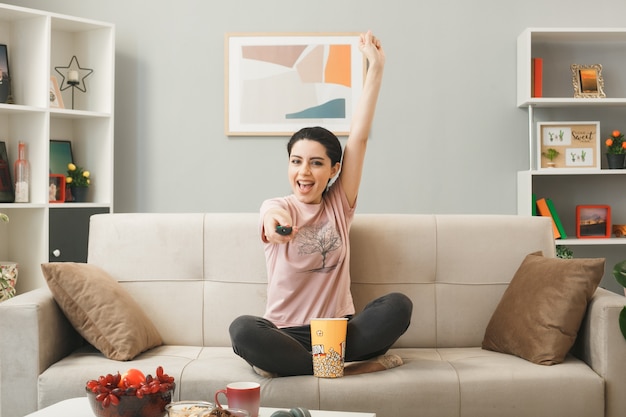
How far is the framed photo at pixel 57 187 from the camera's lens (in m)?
3.80

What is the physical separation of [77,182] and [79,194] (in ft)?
0.21

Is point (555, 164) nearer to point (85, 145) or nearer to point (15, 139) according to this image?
point (85, 145)

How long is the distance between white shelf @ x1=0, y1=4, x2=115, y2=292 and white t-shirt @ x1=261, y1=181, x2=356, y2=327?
5.58 ft

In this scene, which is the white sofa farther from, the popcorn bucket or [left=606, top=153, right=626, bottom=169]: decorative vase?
[left=606, top=153, right=626, bottom=169]: decorative vase

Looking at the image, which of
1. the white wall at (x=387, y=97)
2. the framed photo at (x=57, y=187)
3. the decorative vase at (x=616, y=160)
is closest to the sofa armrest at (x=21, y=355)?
the framed photo at (x=57, y=187)

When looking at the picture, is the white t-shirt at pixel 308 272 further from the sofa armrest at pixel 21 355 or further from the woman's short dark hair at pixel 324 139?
the sofa armrest at pixel 21 355

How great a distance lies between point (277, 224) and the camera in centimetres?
230

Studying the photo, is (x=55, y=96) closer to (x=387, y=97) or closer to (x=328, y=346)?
(x=387, y=97)

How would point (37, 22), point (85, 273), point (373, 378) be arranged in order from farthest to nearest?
point (37, 22) → point (85, 273) → point (373, 378)

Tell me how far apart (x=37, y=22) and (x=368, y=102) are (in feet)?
6.83

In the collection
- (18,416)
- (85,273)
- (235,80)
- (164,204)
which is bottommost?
(18,416)

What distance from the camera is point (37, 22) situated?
3.76 meters

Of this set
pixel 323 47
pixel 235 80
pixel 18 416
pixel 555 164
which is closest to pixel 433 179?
pixel 555 164

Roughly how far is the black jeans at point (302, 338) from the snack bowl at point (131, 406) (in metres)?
0.56
